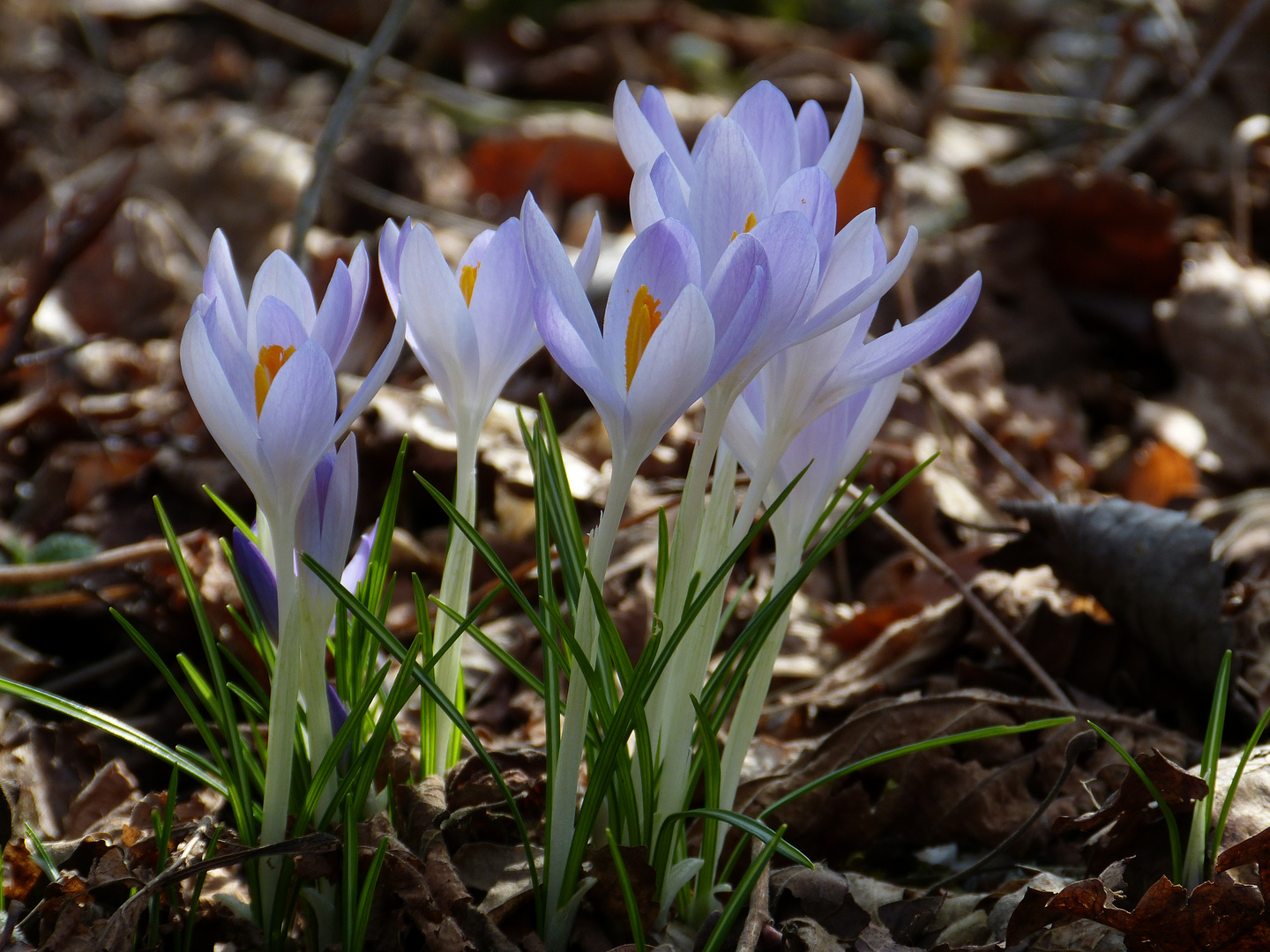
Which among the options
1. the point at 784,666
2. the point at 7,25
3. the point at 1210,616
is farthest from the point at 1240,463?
the point at 7,25

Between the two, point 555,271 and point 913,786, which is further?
point 913,786

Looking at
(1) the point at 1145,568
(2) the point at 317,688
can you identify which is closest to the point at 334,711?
(2) the point at 317,688

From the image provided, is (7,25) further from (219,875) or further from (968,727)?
(968,727)

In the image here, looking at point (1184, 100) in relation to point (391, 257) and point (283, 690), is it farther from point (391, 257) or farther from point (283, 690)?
point (283, 690)

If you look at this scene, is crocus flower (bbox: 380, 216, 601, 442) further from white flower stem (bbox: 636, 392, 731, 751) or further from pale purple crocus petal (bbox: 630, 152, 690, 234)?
white flower stem (bbox: 636, 392, 731, 751)

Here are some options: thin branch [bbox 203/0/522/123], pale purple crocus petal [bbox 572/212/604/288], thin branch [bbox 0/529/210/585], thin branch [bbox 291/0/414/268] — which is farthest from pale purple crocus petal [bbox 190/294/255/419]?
thin branch [bbox 203/0/522/123]

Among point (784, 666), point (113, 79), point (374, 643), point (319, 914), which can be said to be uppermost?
point (113, 79)
